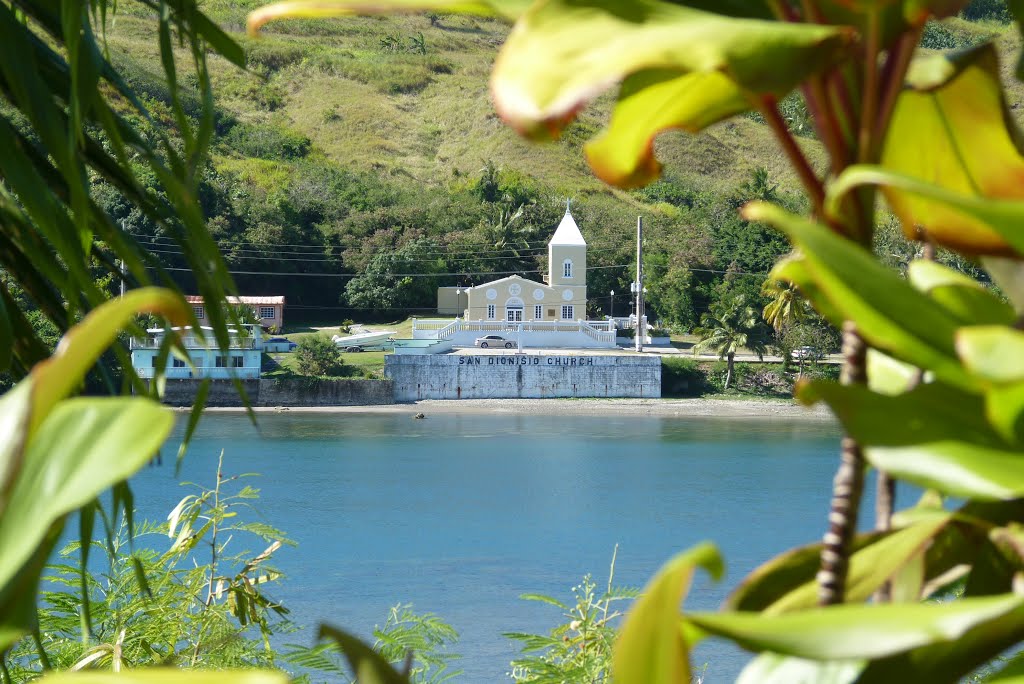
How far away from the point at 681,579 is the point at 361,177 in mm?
28232

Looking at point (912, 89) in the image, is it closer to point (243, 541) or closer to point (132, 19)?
point (243, 541)

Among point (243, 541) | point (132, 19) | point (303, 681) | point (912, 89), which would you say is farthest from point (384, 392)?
point (132, 19)

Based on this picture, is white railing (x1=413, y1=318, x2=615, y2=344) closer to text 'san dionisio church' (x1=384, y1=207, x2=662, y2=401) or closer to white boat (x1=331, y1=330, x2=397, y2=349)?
text 'san dionisio church' (x1=384, y1=207, x2=662, y2=401)

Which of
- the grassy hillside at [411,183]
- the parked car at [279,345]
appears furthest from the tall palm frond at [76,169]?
the parked car at [279,345]

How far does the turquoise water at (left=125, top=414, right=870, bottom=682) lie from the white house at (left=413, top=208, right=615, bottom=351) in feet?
10.6

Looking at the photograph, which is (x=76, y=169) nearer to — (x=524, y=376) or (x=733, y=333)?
(x=524, y=376)

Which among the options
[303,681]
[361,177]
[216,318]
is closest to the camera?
[216,318]

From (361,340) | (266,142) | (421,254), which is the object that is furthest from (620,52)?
(266,142)

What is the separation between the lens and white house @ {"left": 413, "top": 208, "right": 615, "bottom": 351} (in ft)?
64.1

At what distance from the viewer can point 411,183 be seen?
29.3 metres

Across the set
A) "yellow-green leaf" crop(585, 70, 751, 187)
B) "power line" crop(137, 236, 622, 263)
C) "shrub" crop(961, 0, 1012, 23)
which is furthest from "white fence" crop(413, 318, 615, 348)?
"yellow-green leaf" crop(585, 70, 751, 187)

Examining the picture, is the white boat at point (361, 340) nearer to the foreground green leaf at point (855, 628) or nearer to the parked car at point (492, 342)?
the parked car at point (492, 342)

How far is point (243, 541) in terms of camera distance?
6.16 meters

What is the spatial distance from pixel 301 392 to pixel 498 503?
7.51m
